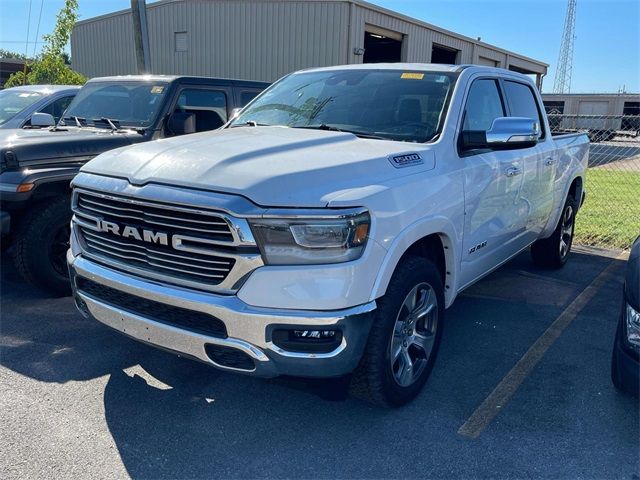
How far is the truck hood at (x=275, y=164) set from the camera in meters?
2.63

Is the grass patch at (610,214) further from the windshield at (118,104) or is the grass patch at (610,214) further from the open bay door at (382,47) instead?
the open bay door at (382,47)

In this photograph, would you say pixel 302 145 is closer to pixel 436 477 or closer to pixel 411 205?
pixel 411 205

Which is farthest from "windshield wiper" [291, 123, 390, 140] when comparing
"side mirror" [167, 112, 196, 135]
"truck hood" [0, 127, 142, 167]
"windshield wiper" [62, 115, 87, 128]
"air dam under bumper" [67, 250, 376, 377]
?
"windshield wiper" [62, 115, 87, 128]

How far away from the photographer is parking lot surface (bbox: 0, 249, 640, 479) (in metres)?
2.80

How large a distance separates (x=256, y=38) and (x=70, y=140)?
1561 centimetres

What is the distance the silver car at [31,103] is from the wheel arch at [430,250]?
5.60 m

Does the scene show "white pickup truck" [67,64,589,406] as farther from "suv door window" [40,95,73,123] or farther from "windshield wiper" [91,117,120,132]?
"suv door window" [40,95,73,123]

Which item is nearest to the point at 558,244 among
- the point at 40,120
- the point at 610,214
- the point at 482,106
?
the point at 482,106

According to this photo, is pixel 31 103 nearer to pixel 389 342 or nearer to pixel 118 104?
pixel 118 104

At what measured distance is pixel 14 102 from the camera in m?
7.58

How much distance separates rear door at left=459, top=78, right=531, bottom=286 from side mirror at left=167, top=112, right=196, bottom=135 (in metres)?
2.81

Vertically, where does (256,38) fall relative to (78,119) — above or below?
above

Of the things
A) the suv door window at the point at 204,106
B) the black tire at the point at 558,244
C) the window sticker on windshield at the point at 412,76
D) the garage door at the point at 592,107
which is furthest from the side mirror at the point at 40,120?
the garage door at the point at 592,107

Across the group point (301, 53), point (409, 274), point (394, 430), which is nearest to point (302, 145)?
point (409, 274)
